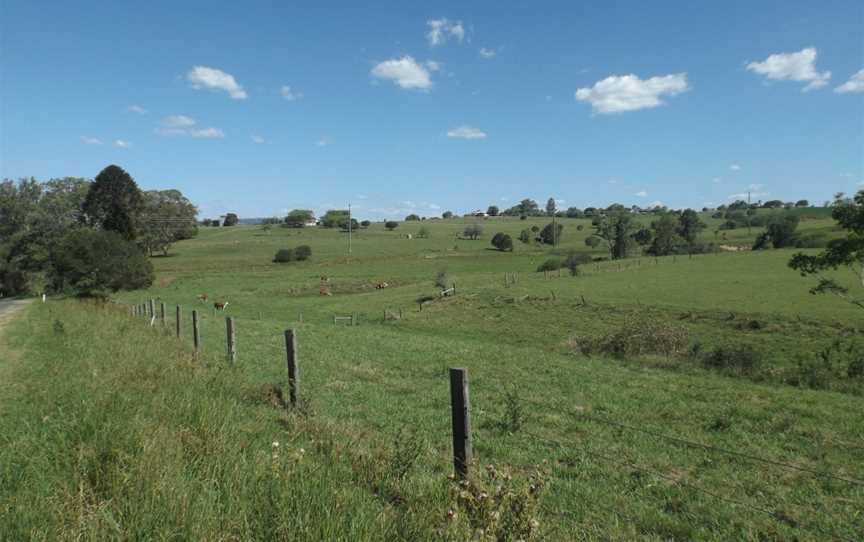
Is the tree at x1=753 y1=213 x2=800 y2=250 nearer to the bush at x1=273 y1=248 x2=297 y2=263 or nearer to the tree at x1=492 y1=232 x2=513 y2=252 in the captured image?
the tree at x1=492 y1=232 x2=513 y2=252

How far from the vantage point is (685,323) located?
105ft

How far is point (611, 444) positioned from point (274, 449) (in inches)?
231

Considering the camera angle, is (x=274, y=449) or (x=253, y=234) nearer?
(x=274, y=449)

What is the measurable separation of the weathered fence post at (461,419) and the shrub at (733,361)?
17695 mm

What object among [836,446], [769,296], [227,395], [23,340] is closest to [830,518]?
[836,446]

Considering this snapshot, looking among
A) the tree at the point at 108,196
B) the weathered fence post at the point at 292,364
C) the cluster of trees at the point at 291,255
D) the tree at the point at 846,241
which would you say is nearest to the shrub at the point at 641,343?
the tree at the point at 846,241

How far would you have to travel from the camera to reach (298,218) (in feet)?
573

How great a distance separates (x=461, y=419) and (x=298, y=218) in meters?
177

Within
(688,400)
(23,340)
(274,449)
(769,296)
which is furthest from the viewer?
(769,296)

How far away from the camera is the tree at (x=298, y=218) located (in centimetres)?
17075

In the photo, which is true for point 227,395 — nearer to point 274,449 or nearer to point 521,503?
point 274,449

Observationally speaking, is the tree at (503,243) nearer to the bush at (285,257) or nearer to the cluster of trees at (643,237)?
the cluster of trees at (643,237)

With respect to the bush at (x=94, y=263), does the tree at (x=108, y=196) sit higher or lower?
higher

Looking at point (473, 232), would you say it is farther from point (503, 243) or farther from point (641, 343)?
point (641, 343)
